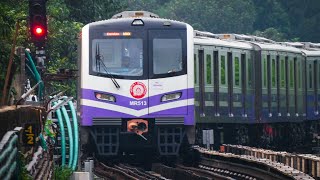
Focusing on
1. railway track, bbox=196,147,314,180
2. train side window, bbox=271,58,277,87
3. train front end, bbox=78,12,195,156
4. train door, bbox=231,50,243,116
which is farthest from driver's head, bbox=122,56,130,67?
train side window, bbox=271,58,277,87

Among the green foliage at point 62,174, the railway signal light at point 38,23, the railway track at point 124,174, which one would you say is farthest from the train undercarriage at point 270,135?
the green foliage at point 62,174

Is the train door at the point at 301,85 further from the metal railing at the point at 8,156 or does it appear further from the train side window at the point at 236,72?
the metal railing at the point at 8,156

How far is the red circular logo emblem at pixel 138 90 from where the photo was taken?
71.6ft

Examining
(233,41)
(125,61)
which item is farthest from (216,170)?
(233,41)

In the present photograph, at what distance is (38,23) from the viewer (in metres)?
20.1

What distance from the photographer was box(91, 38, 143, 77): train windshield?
72.1 feet

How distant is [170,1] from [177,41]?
66.2 m

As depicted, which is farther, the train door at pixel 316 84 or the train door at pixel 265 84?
the train door at pixel 316 84

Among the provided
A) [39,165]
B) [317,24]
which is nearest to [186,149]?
[39,165]

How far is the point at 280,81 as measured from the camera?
109 feet

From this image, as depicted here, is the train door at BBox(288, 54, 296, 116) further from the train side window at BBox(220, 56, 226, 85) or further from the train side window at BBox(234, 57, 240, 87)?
the train side window at BBox(220, 56, 226, 85)

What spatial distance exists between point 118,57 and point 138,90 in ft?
2.67

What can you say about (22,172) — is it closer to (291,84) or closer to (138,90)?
(138,90)

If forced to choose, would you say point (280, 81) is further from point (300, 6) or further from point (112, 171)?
point (300, 6)
